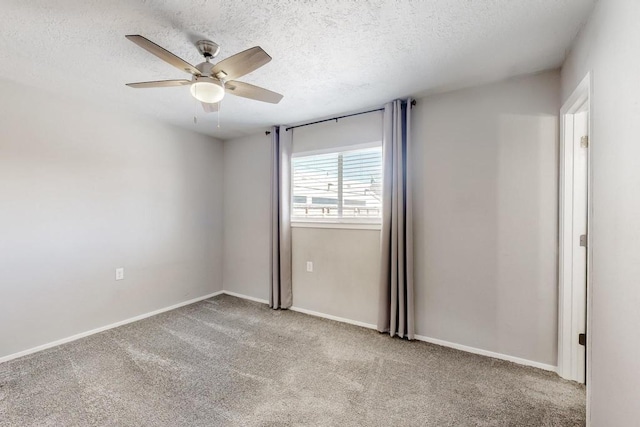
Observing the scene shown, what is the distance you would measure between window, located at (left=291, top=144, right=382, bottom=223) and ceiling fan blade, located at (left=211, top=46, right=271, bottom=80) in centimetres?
167

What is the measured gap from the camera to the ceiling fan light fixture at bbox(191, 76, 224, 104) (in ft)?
5.54

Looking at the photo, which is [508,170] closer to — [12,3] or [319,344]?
[319,344]

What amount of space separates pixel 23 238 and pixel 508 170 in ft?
13.5

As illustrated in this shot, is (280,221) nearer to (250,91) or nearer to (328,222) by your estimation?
(328,222)

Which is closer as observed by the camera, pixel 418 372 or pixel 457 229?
pixel 418 372

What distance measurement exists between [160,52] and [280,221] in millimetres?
2259

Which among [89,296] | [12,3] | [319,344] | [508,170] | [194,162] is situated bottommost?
[319,344]

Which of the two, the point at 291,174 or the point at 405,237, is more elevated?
the point at 291,174

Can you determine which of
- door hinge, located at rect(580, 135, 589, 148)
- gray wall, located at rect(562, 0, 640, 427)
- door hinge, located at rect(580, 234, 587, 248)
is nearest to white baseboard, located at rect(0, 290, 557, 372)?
gray wall, located at rect(562, 0, 640, 427)

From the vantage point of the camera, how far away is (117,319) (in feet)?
9.80

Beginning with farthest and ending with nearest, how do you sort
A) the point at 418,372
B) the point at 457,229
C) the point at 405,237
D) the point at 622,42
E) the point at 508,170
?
the point at 405,237 < the point at 457,229 < the point at 508,170 < the point at 418,372 < the point at 622,42

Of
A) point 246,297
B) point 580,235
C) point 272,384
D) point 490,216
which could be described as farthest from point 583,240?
point 246,297

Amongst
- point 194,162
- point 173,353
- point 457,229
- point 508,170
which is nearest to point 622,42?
point 508,170

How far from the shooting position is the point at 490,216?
2.35 meters
